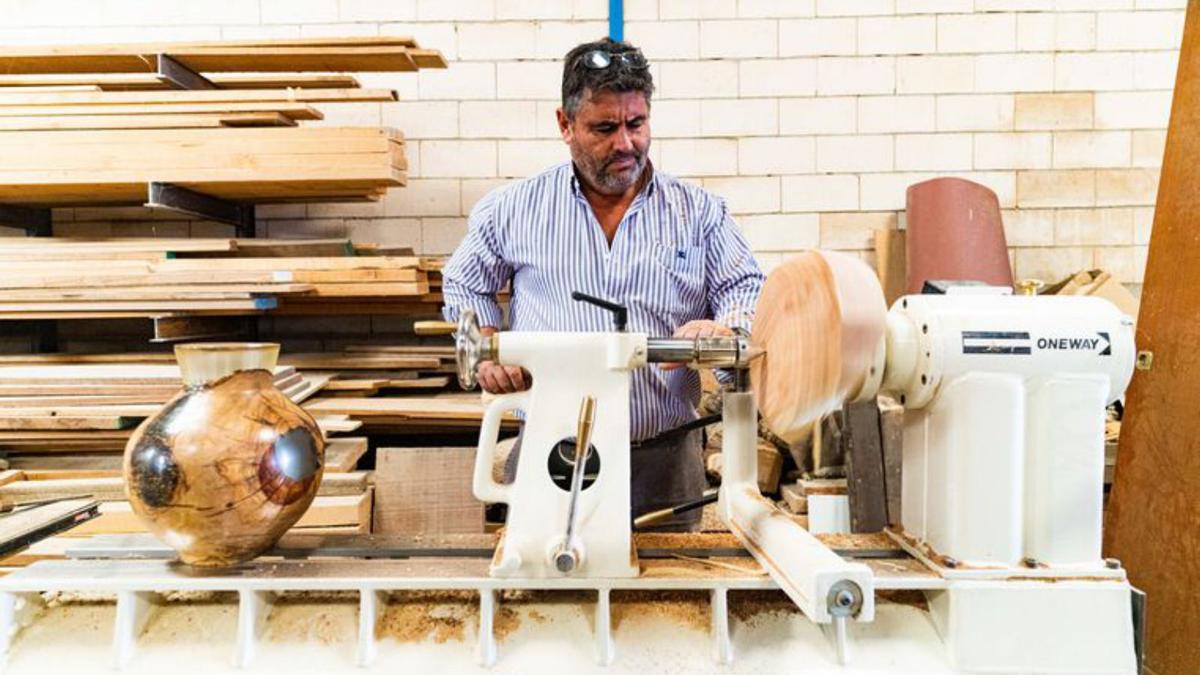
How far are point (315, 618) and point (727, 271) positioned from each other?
4.58 ft

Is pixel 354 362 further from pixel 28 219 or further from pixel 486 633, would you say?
pixel 486 633

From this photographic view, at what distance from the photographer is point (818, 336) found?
1.10m

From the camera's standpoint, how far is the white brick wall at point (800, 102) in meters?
3.46

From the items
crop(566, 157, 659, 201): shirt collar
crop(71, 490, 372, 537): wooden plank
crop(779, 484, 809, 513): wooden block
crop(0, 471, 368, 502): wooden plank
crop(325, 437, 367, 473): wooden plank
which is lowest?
crop(779, 484, 809, 513): wooden block

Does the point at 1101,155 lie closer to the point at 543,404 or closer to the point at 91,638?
the point at 543,404

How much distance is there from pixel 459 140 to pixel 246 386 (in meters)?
2.45

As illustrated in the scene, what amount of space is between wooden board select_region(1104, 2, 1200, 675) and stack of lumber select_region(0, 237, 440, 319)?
7.91 ft

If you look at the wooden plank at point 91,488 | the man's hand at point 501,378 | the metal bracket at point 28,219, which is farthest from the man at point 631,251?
the metal bracket at point 28,219

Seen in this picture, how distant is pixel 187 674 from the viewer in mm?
1190

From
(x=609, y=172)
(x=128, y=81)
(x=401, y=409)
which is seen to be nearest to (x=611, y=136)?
(x=609, y=172)

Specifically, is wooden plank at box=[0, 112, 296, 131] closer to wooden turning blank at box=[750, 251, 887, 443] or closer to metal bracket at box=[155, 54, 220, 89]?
metal bracket at box=[155, 54, 220, 89]

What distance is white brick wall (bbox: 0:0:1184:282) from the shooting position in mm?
3463

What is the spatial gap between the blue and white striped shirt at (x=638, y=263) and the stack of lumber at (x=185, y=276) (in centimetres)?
84

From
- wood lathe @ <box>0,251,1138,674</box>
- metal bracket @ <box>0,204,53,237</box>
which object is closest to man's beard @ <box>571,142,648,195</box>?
wood lathe @ <box>0,251,1138,674</box>
